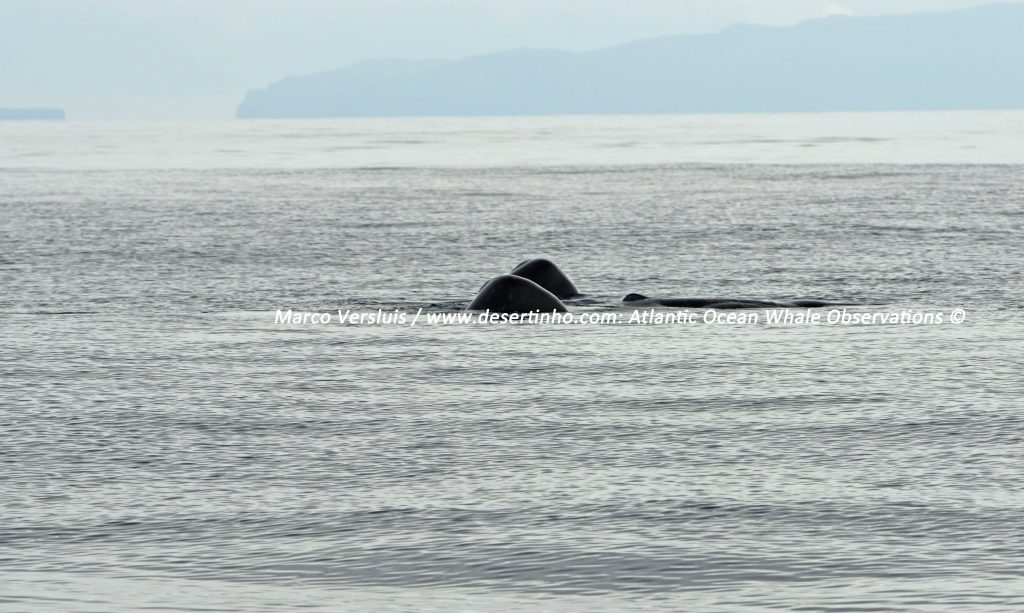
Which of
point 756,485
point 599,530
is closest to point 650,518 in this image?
point 599,530

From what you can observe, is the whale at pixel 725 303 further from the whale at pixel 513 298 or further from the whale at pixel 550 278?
the whale at pixel 550 278

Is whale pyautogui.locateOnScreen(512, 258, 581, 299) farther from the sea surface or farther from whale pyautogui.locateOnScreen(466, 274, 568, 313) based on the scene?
whale pyautogui.locateOnScreen(466, 274, 568, 313)

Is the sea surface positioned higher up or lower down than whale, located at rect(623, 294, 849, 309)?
lower down

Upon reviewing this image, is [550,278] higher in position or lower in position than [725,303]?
higher

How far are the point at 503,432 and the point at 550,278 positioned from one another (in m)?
11.3

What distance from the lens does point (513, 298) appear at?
23.7 metres

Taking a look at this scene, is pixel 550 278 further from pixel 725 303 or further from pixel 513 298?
pixel 725 303

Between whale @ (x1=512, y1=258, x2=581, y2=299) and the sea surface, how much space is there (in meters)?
0.51

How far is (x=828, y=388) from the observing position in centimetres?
1647

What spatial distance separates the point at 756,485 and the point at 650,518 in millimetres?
1311

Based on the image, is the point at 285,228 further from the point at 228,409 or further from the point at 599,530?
the point at 599,530

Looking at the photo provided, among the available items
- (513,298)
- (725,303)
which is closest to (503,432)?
(513,298)

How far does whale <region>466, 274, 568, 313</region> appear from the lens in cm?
2366

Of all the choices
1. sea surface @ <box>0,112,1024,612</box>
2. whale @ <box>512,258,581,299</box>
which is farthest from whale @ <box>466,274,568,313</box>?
whale @ <box>512,258,581,299</box>
